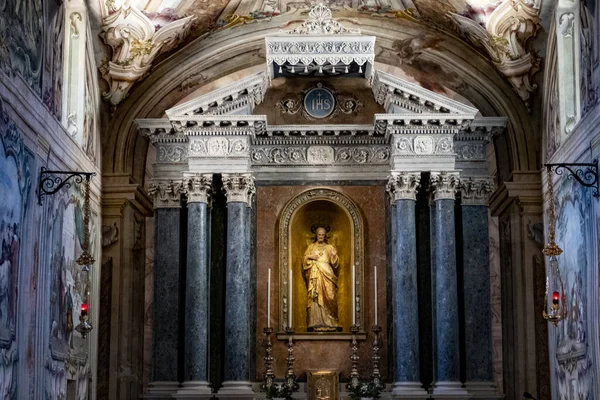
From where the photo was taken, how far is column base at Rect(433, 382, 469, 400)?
22.5 meters

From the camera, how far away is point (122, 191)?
965 inches

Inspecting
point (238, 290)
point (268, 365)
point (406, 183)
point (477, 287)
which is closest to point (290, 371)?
point (268, 365)

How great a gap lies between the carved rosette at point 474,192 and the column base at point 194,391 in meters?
7.25

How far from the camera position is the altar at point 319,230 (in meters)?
23.3

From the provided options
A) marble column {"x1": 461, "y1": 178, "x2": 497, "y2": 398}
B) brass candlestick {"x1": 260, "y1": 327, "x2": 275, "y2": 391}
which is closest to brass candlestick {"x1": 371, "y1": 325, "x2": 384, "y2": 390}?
marble column {"x1": 461, "y1": 178, "x2": 497, "y2": 398}

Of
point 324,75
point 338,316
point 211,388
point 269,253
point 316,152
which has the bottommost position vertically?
point 211,388

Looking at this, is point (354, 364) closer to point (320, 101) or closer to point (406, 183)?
point (406, 183)

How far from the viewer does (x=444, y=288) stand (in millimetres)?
23156

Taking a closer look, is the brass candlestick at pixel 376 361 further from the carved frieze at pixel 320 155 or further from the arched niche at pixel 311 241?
the carved frieze at pixel 320 155

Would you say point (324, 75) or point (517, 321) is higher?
point (324, 75)

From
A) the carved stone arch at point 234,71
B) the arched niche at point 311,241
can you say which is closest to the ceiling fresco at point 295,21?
the carved stone arch at point 234,71

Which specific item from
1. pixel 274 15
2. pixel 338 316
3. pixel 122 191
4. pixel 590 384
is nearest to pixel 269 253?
pixel 338 316

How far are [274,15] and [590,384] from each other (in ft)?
38.0

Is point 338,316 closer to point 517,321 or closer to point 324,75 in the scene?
point 517,321
